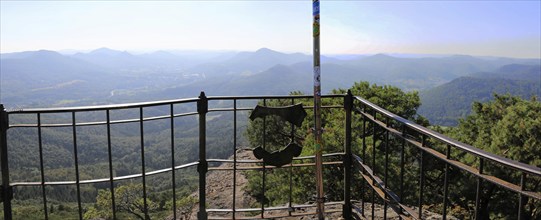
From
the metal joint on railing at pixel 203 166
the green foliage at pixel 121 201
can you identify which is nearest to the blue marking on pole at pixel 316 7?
the metal joint on railing at pixel 203 166

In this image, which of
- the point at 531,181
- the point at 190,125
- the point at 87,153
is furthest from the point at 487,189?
the point at 190,125

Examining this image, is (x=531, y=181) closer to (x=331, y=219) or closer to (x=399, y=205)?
(x=331, y=219)

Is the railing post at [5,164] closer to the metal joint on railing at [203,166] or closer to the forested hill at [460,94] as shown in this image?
the metal joint on railing at [203,166]

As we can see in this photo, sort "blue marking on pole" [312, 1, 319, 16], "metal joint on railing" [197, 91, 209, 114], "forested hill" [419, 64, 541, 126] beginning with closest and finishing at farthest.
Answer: "blue marking on pole" [312, 1, 319, 16] → "metal joint on railing" [197, 91, 209, 114] → "forested hill" [419, 64, 541, 126]

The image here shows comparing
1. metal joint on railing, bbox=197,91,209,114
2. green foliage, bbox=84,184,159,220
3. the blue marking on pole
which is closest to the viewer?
the blue marking on pole

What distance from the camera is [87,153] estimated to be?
3740 inches

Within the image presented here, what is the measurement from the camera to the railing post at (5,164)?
3125 millimetres

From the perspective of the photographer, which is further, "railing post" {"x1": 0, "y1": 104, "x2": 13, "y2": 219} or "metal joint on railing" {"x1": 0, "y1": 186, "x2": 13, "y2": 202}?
"metal joint on railing" {"x1": 0, "y1": 186, "x2": 13, "y2": 202}

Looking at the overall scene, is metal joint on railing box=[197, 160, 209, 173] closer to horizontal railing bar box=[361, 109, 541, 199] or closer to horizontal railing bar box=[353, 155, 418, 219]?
horizontal railing bar box=[353, 155, 418, 219]

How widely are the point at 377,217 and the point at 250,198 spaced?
15.5 m

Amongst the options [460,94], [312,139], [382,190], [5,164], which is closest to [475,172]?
[382,190]

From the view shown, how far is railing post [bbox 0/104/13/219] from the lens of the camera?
312 centimetres

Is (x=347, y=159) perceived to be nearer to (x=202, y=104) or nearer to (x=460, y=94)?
(x=202, y=104)

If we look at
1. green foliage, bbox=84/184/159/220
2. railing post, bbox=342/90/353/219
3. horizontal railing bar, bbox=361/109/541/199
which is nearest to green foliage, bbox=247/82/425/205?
railing post, bbox=342/90/353/219
